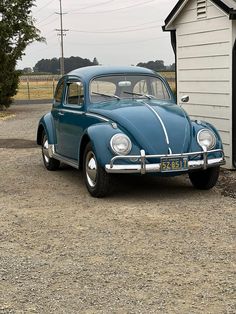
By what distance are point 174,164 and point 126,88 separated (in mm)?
1895

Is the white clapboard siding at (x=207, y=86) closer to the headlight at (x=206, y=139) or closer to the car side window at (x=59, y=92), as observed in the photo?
the headlight at (x=206, y=139)

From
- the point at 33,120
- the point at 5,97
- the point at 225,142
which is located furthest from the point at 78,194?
the point at 5,97

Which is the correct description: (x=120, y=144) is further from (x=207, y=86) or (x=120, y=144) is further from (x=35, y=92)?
(x=35, y=92)

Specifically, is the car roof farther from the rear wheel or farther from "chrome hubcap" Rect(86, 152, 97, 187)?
the rear wheel

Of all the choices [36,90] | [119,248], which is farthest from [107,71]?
[36,90]

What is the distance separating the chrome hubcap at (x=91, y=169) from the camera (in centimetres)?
704

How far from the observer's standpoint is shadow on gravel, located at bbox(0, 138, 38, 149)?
503 inches

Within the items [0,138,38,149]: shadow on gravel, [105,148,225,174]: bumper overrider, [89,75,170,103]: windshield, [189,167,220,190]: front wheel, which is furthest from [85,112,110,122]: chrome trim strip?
[0,138,38,149]: shadow on gravel

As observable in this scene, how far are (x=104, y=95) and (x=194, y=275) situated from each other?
13.8ft

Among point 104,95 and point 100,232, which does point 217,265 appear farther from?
point 104,95

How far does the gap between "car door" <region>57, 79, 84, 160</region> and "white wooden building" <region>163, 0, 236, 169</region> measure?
2.52 meters

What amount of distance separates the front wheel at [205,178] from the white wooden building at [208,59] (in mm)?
1581

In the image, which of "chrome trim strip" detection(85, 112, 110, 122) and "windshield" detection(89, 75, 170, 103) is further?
"windshield" detection(89, 75, 170, 103)

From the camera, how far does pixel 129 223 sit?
5797mm
